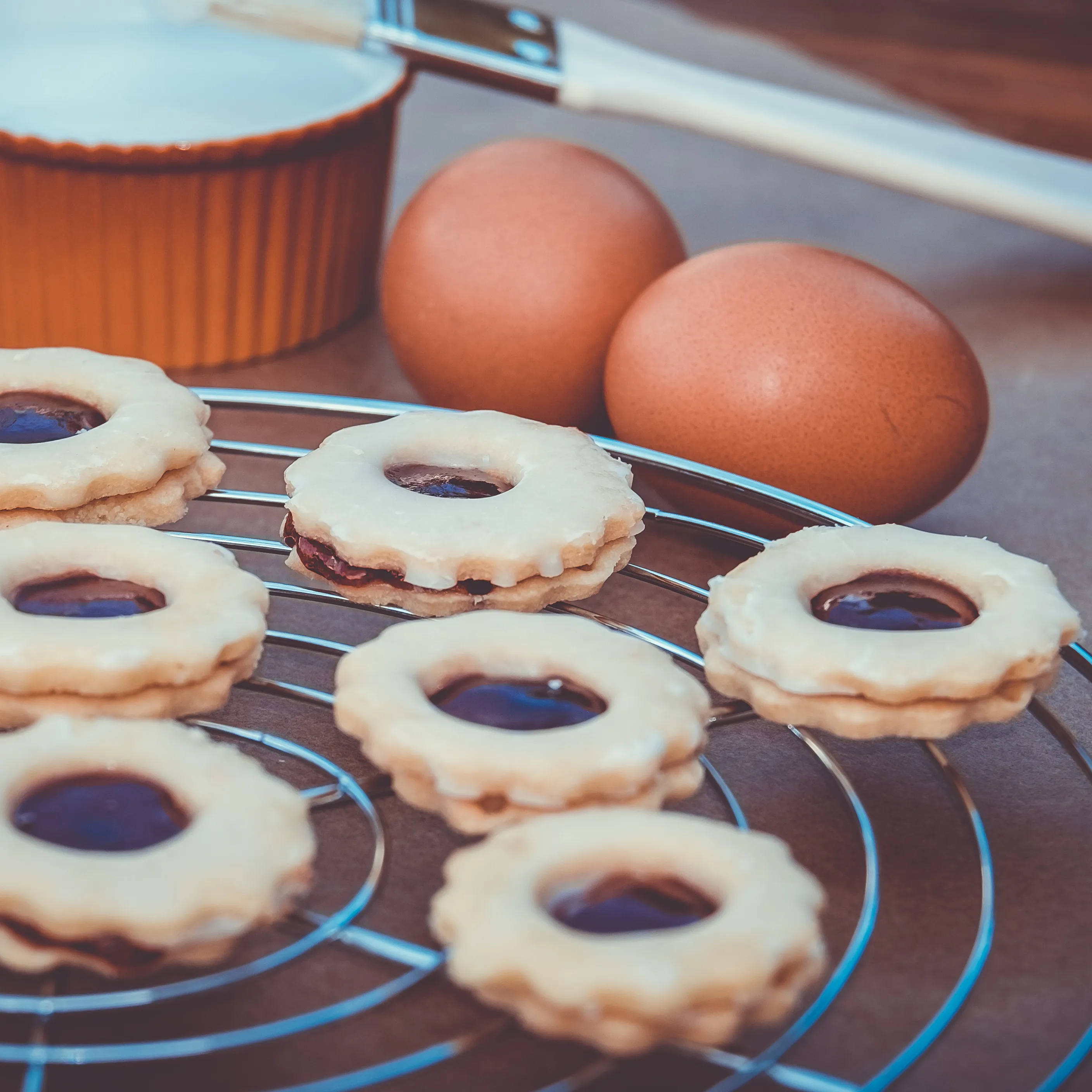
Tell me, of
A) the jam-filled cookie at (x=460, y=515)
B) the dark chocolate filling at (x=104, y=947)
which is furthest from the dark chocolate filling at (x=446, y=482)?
the dark chocolate filling at (x=104, y=947)

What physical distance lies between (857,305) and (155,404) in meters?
0.49

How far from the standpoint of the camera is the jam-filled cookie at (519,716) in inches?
24.7

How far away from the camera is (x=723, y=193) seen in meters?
1.75

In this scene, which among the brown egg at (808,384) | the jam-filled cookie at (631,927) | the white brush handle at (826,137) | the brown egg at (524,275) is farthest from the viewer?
the white brush handle at (826,137)

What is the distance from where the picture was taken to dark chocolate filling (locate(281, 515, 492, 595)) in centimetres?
80

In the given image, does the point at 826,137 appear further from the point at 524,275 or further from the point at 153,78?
the point at 153,78

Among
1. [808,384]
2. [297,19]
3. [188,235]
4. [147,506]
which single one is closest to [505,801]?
[147,506]

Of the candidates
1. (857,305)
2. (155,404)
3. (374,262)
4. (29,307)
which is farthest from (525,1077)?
(374,262)

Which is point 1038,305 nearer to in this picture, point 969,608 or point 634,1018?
point 969,608

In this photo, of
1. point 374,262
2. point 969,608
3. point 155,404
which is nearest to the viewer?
point 969,608

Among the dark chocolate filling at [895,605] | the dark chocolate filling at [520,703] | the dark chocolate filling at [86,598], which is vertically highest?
the dark chocolate filling at [895,605]

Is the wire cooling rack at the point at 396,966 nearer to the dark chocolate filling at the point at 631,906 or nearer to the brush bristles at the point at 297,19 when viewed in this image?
the dark chocolate filling at the point at 631,906

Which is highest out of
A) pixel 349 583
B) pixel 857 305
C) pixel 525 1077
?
pixel 857 305

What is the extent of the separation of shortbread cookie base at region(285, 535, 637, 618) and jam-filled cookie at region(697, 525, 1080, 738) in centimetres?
8
